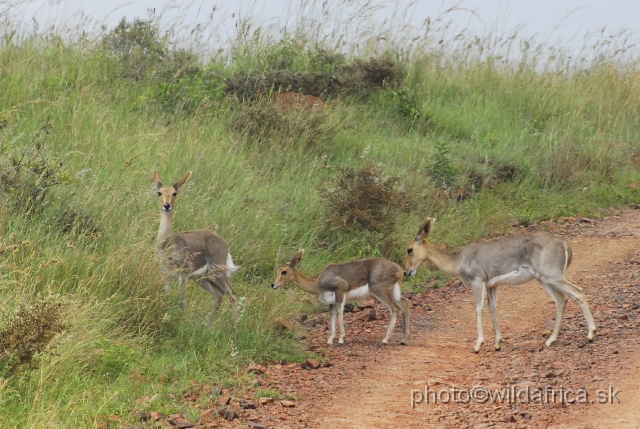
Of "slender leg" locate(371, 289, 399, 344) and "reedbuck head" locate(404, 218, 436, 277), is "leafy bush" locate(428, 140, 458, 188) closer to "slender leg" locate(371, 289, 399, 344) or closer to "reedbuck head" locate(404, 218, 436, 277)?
"reedbuck head" locate(404, 218, 436, 277)

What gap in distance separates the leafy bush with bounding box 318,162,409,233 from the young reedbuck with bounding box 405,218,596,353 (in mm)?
2252

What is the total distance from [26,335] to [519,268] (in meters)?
4.62

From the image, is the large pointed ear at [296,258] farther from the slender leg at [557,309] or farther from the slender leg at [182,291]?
the slender leg at [557,309]

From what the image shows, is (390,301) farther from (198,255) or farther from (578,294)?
(198,255)

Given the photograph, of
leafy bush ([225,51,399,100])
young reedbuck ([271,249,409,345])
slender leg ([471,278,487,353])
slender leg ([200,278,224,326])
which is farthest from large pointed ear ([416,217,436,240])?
leafy bush ([225,51,399,100])

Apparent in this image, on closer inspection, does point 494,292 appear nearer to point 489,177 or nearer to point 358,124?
point 489,177

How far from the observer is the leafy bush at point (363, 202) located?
11.6 meters

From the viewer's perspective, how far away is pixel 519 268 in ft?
29.2

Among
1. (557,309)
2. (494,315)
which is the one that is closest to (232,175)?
(494,315)

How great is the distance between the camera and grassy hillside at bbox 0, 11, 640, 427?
7.56m

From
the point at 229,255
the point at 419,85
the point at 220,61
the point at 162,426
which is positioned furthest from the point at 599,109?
the point at 162,426

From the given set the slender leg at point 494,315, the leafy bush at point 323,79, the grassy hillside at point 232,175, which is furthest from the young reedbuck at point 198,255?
the leafy bush at point 323,79

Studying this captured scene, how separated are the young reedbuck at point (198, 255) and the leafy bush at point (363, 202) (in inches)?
87.3

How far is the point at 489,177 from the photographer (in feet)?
46.9
